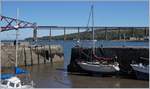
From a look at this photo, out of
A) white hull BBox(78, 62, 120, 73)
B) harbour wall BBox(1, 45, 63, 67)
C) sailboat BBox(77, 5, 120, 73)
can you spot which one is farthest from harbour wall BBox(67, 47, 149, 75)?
harbour wall BBox(1, 45, 63, 67)

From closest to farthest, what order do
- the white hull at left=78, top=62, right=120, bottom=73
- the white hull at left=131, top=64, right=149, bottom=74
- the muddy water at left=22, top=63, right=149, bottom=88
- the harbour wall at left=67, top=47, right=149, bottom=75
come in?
1. the muddy water at left=22, top=63, right=149, bottom=88
2. the white hull at left=131, top=64, right=149, bottom=74
3. the white hull at left=78, top=62, right=120, bottom=73
4. the harbour wall at left=67, top=47, right=149, bottom=75

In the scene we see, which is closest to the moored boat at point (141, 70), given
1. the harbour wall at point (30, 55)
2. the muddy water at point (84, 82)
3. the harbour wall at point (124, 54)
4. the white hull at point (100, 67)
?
the muddy water at point (84, 82)

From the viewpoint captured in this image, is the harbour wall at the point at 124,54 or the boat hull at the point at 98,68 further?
the harbour wall at the point at 124,54

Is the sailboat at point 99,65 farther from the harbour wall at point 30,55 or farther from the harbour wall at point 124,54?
the harbour wall at point 30,55

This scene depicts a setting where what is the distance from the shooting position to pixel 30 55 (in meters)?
44.3

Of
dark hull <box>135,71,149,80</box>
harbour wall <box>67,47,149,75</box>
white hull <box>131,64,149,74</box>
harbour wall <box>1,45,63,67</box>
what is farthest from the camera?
harbour wall <box>1,45,63,67</box>

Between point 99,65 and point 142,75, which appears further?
point 99,65

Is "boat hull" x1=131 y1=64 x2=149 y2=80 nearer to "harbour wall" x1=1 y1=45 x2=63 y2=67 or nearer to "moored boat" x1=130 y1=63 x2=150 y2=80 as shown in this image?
"moored boat" x1=130 y1=63 x2=150 y2=80

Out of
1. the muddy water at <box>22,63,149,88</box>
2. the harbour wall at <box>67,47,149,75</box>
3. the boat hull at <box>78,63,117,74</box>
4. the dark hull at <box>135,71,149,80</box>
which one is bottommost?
the muddy water at <box>22,63,149,88</box>

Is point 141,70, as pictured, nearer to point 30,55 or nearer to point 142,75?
point 142,75

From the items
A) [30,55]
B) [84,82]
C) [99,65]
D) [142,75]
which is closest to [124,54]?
[99,65]

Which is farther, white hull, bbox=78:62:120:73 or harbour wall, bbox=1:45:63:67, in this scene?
harbour wall, bbox=1:45:63:67

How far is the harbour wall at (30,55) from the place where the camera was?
39406mm

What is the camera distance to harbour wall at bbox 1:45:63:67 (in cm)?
3941
